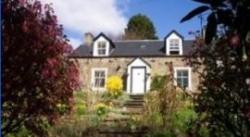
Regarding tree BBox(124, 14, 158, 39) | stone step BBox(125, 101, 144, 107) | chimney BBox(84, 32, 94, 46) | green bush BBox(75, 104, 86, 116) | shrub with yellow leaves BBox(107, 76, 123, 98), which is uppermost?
tree BBox(124, 14, 158, 39)

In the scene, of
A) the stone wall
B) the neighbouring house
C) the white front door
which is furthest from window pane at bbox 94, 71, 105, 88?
the white front door

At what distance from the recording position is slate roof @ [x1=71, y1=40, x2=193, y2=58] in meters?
39.7

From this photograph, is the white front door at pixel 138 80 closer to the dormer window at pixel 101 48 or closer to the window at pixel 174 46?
the window at pixel 174 46

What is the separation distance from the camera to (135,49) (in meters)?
40.8

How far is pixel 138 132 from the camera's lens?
1625 centimetres

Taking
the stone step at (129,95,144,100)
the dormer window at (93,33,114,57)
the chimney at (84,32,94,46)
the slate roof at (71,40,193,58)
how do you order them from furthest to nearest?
the chimney at (84,32,94,46) → the dormer window at (93,33,114,57) → the slate roof at (71,40,193,58) → the stone step at (129,95,144,100)

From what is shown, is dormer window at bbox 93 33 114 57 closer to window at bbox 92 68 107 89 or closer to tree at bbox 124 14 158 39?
window at bbox 92 68 107 89

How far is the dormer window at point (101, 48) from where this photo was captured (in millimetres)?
40591

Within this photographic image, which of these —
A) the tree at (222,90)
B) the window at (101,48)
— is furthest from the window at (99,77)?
the tree at (222,90)

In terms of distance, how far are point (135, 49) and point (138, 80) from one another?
9.96ft

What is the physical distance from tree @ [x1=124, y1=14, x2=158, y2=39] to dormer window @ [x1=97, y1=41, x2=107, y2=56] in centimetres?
2029

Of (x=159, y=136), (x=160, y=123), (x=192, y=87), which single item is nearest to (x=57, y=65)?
(x=159, y=136)

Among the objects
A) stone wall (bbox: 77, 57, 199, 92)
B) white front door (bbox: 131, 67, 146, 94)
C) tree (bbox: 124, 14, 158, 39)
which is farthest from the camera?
tree (bbox: 124, 14, 158, 39)

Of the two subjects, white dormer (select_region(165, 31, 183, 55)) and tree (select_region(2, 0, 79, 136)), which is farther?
white dormer (select_region(165, 31, 183, 55))
